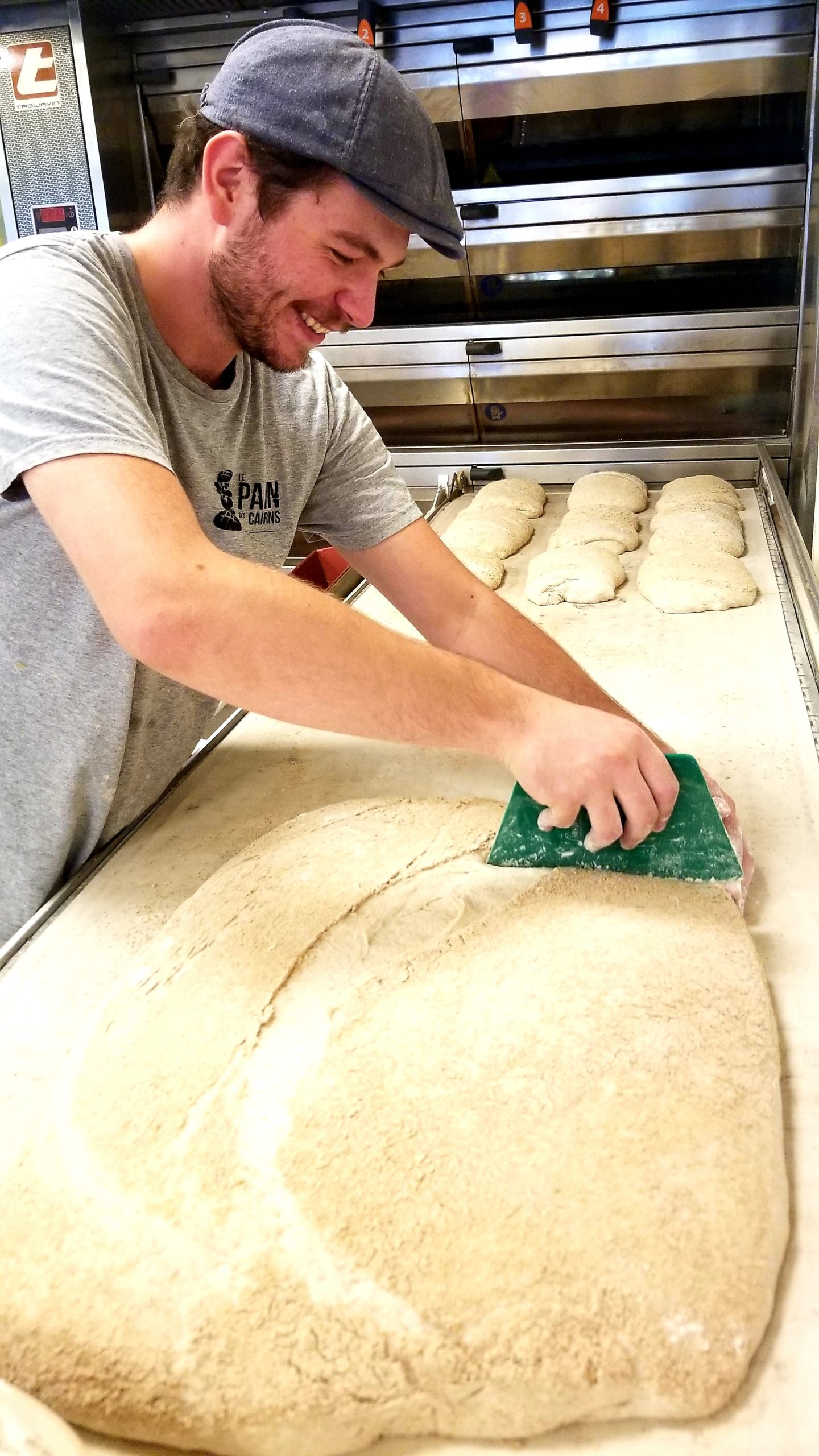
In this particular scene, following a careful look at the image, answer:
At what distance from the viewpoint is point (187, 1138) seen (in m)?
0.89

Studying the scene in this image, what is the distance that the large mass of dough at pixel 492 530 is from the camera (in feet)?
9.25

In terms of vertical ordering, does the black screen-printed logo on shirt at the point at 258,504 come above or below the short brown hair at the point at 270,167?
below

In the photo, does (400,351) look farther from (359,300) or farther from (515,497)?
(359,300)

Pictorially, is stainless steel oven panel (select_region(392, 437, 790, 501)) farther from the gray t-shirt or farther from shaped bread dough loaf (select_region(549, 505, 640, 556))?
the gray t-shirt

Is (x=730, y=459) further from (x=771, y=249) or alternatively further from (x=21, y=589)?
(x=21, y=589)

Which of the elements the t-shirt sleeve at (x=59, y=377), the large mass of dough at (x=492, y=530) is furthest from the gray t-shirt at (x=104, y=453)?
the large mass of dough at (x=492, y=530)

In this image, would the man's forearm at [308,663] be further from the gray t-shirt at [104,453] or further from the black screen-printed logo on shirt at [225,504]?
the black screen-printed logo on shirt at [225,504]

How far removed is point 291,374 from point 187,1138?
1149mm

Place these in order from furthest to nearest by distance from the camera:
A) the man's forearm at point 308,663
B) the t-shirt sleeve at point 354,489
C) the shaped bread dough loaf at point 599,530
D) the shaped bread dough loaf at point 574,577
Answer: the shaped bread dough loaf at point 599,530, the shaped bread dough loaf at point 574,577, the t-shirt sleeve at point 354,489, the man's forearm at point 308,663

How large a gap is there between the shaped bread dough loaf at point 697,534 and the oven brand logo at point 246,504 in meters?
1.31

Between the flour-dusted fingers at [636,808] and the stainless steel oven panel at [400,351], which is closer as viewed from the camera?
the flour-dusted fingers at [636,808]

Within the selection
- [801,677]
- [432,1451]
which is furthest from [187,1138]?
[801,677]

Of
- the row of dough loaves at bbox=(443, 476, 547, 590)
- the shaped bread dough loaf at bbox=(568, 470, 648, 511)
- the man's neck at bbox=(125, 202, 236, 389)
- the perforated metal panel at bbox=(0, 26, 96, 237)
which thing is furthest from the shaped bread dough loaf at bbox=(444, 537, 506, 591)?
the perforated metal panel at bbox=(0, 26, 96, 237)

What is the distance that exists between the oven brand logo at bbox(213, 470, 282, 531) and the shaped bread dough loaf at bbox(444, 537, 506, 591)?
105cm
